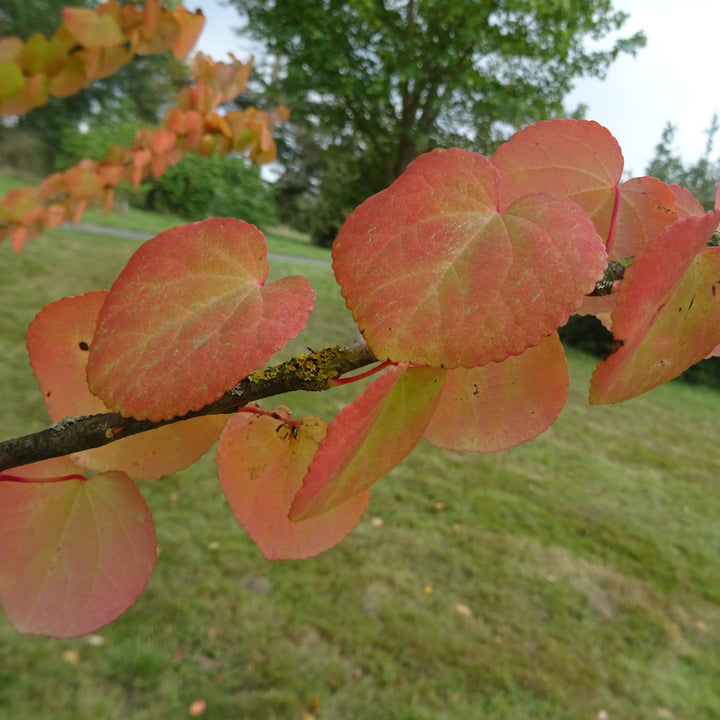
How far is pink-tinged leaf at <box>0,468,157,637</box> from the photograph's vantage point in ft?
1.05

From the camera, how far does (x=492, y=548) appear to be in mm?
2822

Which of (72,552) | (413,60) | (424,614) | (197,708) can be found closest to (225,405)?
(72,552)

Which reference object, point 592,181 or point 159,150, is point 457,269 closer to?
point 592,181

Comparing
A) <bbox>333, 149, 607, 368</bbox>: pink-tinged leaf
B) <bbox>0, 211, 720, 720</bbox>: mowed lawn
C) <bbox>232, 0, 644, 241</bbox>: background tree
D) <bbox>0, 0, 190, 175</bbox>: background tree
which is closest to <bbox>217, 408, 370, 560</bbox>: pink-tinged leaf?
<bbox>333, 149, 607, 368</bbox>: pink-tinged leaf

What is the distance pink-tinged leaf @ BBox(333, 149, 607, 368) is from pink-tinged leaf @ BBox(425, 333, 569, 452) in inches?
3.4

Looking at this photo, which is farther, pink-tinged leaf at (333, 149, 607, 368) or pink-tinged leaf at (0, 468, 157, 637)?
pink-tinged leaf at (0, 468, 157, 637)

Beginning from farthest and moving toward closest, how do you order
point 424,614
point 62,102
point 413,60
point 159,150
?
point 62,102
point 413,60
point 424,614
point 159,150

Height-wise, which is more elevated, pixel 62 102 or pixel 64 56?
pixel 64 56

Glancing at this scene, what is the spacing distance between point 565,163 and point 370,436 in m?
0.19

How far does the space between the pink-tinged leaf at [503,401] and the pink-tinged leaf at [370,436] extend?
0.06 metres

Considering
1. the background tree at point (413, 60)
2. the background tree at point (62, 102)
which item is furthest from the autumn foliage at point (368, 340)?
the background tree at point (62, 102)

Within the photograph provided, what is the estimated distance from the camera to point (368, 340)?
19 cm

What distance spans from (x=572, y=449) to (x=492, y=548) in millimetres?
1782

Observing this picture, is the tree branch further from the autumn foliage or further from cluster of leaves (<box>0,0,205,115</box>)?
cluster of leaves (<box>0,0,205,115</box>)
